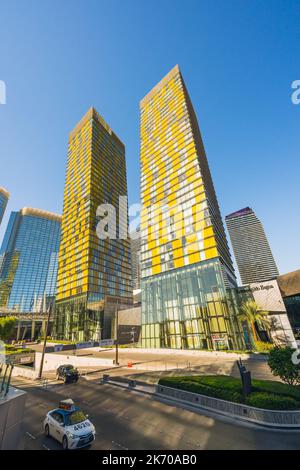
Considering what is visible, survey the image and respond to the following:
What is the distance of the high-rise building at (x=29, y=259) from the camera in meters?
156

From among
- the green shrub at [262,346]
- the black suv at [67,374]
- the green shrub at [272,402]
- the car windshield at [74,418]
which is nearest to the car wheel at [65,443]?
the car windshield at [74,418]

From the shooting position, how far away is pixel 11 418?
7770 millimetres

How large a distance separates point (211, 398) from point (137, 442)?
6.29 metres

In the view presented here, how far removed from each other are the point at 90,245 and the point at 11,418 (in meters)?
66.7

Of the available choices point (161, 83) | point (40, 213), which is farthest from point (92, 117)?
point (40, 213)

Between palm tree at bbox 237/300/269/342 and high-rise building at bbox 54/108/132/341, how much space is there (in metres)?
44.1

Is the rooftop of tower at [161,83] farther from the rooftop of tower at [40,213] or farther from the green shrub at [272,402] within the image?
the rooftop of tower at [40,213]

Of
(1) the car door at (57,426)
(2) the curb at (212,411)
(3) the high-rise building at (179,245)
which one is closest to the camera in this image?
(1) the car door at (57,426)

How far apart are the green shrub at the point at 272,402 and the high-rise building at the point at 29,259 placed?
6364 inches

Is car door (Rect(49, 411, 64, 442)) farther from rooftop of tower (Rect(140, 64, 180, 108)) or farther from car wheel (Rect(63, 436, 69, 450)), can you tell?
rooftop of tower (Rect(140, 64, 180, 108))

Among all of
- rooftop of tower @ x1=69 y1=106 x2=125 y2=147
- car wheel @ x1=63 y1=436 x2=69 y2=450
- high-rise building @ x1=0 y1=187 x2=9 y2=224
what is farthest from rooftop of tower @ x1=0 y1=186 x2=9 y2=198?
car wheel @ x1=63 y1=436 x2=69 y2=450

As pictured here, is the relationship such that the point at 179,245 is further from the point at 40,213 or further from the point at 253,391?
the point at 40,213
